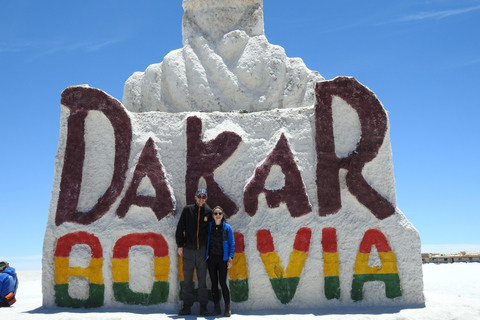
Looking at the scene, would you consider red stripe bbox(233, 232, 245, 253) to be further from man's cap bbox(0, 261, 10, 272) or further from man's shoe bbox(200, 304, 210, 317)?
man's cap bbox(0, 261, 10, 272)

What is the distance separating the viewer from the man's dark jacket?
21.3 ft

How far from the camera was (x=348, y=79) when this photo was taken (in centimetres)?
718

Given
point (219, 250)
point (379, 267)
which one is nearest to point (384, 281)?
point (379, 267)

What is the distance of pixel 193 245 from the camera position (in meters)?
6.47

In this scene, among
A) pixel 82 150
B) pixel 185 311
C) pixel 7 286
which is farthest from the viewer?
pixel 7 286

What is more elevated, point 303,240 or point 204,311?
point 303,240

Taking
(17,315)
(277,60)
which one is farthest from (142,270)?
(277,60)

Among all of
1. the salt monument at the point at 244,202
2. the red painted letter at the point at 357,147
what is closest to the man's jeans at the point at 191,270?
the salt monument at the point at 244,202

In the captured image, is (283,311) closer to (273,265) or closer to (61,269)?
(273,265)

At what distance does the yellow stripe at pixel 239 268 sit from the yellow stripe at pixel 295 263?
0.59 metres

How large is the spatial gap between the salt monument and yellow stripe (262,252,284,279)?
1 centimetres

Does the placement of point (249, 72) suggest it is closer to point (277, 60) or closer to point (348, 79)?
point (277, 60)

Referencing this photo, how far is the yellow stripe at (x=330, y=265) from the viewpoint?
664 centimetres

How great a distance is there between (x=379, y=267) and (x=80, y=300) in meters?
4.33
